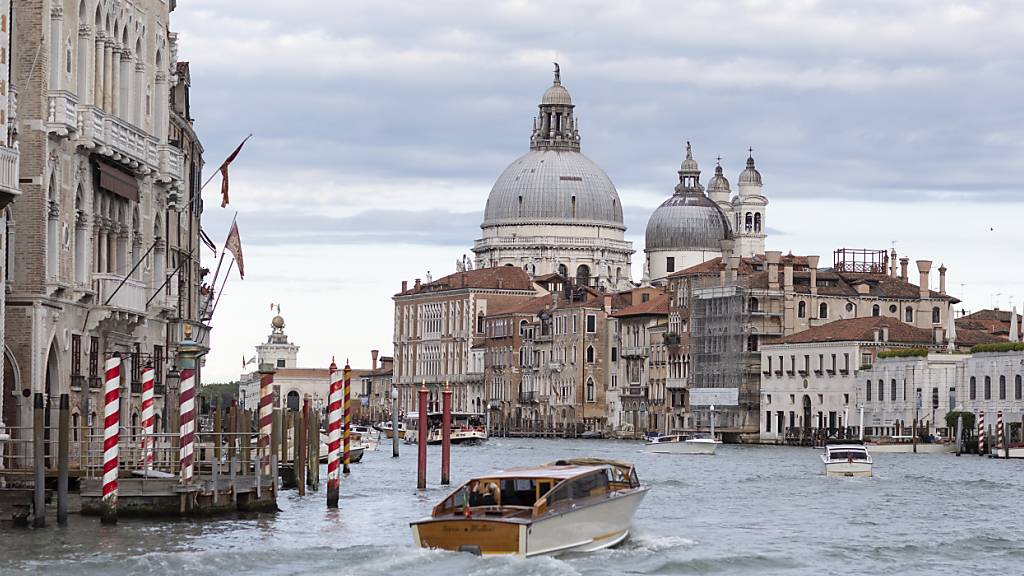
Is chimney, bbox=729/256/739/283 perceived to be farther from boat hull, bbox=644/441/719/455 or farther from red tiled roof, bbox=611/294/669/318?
boat hull, bbox=644/441/719/455

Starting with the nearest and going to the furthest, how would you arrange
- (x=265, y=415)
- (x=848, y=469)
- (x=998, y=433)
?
(x=265, y=415) → (x=848, y=469) → (x=998, y=433)

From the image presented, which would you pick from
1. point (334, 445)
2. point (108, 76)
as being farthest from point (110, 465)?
point (108, 76)

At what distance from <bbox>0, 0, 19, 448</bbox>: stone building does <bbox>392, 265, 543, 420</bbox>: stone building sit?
111 meters

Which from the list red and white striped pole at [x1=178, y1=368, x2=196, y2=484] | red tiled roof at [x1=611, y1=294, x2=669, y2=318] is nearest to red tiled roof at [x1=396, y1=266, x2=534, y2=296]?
red tiled roof at [x1=611, y1=294, x2=669, y2=318]

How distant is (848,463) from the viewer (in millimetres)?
57281

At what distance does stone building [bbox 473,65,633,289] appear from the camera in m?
163

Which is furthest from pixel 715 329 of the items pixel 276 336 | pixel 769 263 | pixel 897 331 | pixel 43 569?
pixel 43 569

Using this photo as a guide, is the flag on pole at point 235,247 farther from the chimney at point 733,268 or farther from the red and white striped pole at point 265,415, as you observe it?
the chimney at point 733,268

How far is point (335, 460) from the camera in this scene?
41.1 metres

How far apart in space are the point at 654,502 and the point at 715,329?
67.0m

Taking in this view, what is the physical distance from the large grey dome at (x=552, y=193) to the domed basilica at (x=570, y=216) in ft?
0.22

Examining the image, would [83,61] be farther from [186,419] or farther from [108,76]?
[186,419]

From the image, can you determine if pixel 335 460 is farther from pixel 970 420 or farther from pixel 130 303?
pixel 970 420

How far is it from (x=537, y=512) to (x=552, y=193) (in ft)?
439
